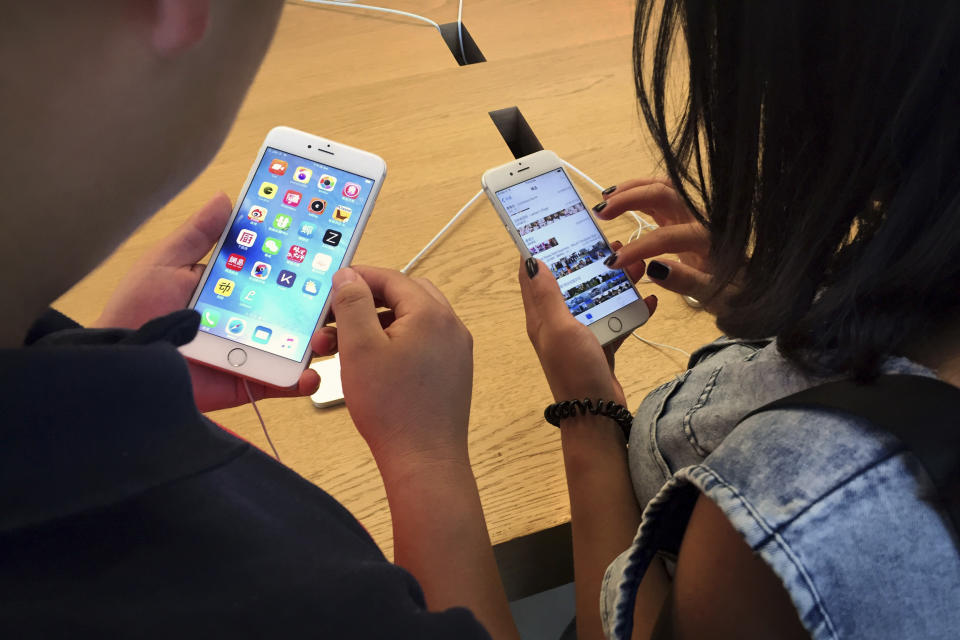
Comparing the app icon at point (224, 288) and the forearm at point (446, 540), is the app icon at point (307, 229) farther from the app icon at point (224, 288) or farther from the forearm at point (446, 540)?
the forearm at point (446, 540)

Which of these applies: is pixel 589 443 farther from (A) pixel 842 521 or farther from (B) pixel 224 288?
(B) pixel 224 288

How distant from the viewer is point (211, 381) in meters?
0.60

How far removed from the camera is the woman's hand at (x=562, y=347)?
2.04ft

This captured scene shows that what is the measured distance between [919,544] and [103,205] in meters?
0.43

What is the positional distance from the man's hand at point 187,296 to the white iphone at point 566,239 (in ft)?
0.79

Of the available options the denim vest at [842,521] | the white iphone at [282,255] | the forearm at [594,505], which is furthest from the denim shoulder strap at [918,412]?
the white iphone at [282,255]

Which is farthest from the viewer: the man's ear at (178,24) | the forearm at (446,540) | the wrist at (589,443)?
the wrist at (589,443)

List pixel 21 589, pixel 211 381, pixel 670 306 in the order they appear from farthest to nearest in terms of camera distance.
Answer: pixel 670 306 → pixel 211 381 → pixel 21 589

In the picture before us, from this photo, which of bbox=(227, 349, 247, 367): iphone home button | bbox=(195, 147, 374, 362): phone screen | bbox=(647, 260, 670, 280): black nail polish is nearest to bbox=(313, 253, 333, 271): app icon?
bbox=(195, 147, 374, 362): phone screen

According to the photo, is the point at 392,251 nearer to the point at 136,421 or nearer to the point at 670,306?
the point at 670,306

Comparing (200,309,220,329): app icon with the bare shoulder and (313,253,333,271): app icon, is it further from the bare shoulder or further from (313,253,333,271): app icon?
the bare shoulder

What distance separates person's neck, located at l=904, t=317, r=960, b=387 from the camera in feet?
1.31

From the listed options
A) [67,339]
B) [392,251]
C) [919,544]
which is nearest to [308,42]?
[392,251]

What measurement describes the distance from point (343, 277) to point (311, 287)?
0.05 m
